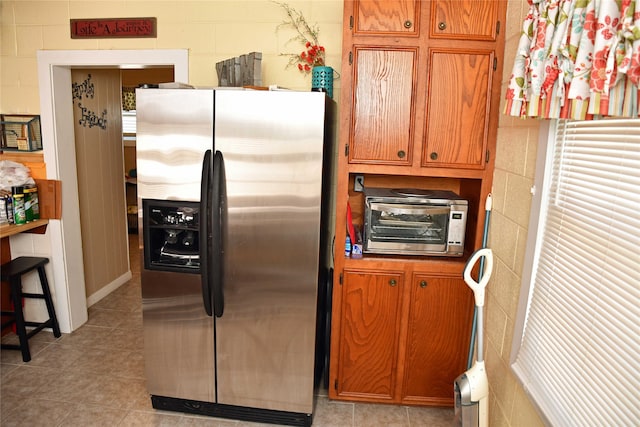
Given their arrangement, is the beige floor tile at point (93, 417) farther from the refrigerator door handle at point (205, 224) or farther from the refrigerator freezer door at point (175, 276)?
the refrigerator door handle at point (205, 224)

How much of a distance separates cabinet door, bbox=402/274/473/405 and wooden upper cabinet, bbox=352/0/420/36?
1.29 meters

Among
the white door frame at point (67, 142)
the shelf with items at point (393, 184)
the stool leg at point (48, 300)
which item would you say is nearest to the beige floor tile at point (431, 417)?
the shelf with items at point (393, 184)

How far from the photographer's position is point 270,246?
224 cm

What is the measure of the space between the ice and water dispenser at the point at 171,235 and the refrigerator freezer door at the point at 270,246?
0.21 m

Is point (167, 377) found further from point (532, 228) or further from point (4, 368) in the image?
point (532, 228)

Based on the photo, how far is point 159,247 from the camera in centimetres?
239

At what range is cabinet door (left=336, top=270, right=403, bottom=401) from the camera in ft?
8.02

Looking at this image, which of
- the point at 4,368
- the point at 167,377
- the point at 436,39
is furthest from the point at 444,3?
the point at 4,368

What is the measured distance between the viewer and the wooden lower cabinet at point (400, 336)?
244 cm

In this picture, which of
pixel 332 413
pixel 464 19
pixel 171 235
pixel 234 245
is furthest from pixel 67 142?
pixel 464 19

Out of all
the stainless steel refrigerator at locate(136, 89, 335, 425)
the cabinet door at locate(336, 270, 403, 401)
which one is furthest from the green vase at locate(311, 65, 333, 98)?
the cabinet door at locate(336, 270, 403, 401)

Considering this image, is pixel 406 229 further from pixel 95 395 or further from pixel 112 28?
pixel 112 28

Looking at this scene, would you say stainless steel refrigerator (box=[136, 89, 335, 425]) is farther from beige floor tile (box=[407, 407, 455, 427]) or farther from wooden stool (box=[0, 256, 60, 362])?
wooden stool (box=[0, 256, 60, 362])

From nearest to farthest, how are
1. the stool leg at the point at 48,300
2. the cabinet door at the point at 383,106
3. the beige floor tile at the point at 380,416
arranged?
the cabinet door at the point at 383,106, the beige floor tile at the point at 380,416, the stool leg at the point at 48,300
